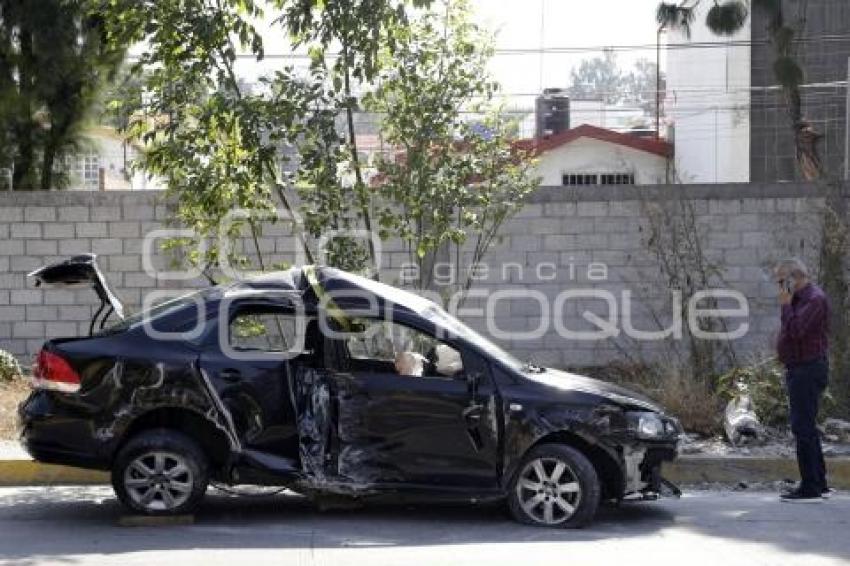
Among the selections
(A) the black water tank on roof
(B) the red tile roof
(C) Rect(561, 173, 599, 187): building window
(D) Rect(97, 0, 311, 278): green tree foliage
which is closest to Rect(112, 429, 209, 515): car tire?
(D) Rect(97, 0, 311, 278): green tree foliage

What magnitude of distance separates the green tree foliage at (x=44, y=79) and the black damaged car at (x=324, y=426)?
28.5 ft

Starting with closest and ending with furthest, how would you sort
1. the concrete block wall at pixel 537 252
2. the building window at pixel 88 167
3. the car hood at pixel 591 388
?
1. the car hood at pixel 591 388
2. the concrete block wall at pixel 537 252
3. the building window at pixel 88 167

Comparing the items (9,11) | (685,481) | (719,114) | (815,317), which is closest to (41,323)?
(9,11)

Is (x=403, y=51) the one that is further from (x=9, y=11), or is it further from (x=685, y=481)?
(x=9, y=11)

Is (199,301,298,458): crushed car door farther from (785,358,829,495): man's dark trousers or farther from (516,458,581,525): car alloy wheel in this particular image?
(785,358,829,495): man's dark trousers

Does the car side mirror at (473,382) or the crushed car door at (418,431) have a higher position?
the car side mirror at (473,382)

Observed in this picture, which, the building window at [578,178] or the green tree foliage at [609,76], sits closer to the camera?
the building window at [578,178]

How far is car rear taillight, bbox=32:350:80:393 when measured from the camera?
25.9 ft

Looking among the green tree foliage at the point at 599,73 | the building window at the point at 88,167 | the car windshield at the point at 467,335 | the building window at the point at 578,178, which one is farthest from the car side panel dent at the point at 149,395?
the green tree foliage at the point at 599,73

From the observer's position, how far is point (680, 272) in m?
12.8

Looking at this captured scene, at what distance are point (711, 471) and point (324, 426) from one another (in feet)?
12.0

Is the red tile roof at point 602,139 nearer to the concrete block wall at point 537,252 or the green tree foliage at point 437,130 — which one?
the concrete block wall at point 537,252

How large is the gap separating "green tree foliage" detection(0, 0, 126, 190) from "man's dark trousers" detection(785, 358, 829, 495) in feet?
33.0

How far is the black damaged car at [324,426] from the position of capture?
7.89 metres
